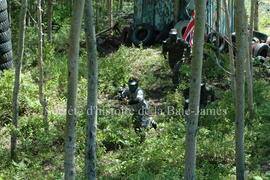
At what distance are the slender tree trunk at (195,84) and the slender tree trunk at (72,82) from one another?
1.38 metres

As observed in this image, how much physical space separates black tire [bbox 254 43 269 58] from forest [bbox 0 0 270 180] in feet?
0.12

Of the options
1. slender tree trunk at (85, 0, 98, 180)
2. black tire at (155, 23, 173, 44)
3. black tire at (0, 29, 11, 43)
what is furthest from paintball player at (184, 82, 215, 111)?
black tire at (155, 23, 173, 44)

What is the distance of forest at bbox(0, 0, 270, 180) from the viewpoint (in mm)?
6559

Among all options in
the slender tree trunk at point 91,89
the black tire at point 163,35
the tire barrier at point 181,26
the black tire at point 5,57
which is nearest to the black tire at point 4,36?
the black tire at point 5,57

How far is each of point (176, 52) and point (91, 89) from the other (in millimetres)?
6560

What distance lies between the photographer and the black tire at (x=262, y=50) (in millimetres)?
15695

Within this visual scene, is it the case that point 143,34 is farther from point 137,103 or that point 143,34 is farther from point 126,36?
point 137,103

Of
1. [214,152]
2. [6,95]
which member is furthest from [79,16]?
[6,95]

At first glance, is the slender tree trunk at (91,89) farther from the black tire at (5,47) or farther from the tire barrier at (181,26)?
the tire barrier at (181,26)

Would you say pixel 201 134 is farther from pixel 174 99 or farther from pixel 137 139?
pixel 174 99

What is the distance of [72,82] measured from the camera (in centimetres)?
569

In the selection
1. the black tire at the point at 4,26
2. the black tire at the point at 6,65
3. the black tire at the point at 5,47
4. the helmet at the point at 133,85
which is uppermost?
the black tire at the point at 4,26

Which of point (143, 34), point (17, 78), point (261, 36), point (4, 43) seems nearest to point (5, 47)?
point (4, 43)

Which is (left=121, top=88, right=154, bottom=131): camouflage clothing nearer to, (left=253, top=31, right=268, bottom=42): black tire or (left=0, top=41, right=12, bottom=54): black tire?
(left=0, top=41, right=12, bottom=54): black tire
